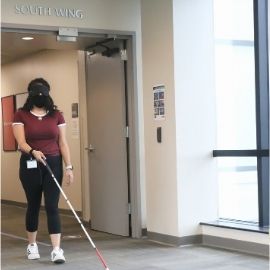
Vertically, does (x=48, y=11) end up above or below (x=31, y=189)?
above

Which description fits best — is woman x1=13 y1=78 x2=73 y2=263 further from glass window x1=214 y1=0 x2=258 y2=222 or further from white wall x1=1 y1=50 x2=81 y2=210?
white wall x1=1 y1=50 x2=81 y2=210

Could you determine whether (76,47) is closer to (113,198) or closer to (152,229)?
(113,198)

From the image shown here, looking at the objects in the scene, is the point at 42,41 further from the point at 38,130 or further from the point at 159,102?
the point at 38,130

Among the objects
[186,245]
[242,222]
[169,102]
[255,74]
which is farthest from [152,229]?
[255,74]

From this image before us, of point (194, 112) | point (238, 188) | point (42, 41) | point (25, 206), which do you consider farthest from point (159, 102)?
point (25, 206)

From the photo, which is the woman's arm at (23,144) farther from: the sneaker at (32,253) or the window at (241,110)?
the window at (241,110)

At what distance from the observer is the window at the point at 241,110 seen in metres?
5.18

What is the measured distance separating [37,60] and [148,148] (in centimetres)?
384

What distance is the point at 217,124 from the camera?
5.72 meters

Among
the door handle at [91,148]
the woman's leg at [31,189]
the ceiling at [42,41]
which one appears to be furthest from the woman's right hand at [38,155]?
the door handle at [91,148]

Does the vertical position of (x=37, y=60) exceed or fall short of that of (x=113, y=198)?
it exceeds it

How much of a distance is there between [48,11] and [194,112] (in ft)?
5.59

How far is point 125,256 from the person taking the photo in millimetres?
5008

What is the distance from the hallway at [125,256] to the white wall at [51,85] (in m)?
1.91
